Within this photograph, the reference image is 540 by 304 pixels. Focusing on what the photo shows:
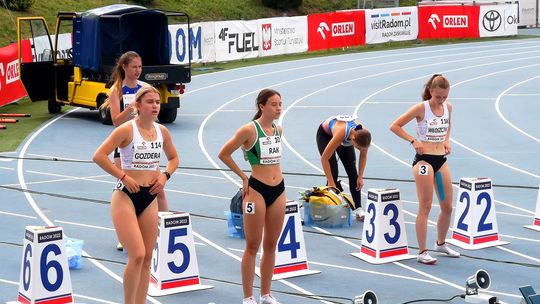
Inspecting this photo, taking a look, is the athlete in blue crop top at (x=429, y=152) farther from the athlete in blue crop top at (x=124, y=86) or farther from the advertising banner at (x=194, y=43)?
the advertising banner at (x=194, y=43)

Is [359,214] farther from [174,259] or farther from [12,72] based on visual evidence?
[12,72]

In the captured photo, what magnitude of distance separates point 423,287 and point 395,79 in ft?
74.8

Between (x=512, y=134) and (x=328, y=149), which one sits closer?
(x=328, y=149)

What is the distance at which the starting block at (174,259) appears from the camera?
10062 mm

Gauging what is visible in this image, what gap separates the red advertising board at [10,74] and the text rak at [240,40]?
1082 centimetres

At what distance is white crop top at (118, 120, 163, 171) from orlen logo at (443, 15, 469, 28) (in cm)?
3964

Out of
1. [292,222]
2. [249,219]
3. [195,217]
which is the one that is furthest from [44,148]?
[249,219]

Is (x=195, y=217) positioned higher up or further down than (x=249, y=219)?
further down

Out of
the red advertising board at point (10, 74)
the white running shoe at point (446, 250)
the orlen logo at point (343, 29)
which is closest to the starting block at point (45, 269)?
the white running shoe at point (446, 250)

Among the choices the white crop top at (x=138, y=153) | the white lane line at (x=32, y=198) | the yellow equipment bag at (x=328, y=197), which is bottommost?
the white lane line at (x=32, y=198)

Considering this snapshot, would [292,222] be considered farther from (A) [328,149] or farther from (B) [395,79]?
(B) [395,79]

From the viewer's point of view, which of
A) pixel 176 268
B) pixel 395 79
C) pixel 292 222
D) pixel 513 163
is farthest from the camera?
pixel 395 79

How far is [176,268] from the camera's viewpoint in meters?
10.2

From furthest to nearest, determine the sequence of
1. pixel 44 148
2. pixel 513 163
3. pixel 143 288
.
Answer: pixel 44 148 → pixel 513 163 → pixel 143 288
